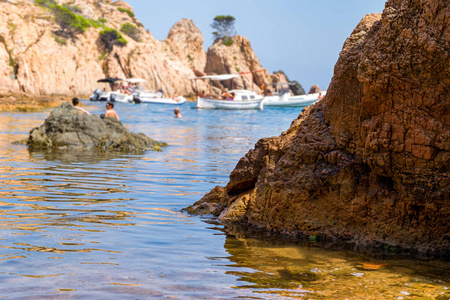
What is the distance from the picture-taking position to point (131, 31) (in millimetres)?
103688

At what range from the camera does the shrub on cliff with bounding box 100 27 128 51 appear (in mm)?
89188

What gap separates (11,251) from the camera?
16.3ft

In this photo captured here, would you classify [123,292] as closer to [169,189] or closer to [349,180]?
[349,180]

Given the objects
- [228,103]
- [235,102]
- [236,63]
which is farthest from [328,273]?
[236,63]

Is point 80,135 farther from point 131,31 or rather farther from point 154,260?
point 131,31

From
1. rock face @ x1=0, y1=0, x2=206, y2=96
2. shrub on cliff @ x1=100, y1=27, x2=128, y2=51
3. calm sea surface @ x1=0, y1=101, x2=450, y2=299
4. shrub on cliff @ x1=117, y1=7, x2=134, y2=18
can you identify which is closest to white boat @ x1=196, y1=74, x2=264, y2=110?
rock face @ x1=0, y1=0, x2=206, y2=96

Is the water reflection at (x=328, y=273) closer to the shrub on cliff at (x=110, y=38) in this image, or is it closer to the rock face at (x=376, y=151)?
the rock face at (x=376, y=151)

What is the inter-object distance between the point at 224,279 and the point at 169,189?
5056 millimetres

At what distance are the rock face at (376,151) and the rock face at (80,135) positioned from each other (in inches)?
383

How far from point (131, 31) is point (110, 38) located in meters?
14.5

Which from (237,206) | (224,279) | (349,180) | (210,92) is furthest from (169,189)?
(210,92)

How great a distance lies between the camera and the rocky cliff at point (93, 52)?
70812mm

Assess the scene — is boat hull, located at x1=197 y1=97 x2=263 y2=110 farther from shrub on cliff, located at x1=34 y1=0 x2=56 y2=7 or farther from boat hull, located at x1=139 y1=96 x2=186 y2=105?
shrub on cliff, located at x1=34 y1=0 x2=56 y2=7

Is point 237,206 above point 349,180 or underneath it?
underneath
